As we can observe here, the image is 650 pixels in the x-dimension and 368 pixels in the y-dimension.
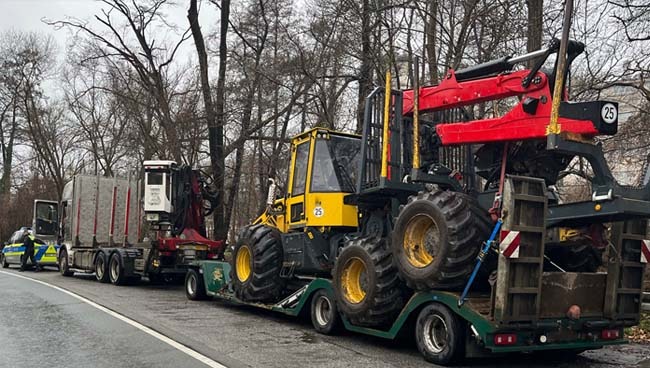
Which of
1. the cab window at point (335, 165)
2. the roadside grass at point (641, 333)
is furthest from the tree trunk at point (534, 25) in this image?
the roadside grass at point (641, 333)

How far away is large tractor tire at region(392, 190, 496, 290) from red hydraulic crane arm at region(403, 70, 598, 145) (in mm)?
887

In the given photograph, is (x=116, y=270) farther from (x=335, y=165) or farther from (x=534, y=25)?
(x=534, y=25)

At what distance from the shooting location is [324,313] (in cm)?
978

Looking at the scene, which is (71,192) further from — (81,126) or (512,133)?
(81,126)

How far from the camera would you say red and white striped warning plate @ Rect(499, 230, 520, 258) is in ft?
21.5

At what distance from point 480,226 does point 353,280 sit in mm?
2369

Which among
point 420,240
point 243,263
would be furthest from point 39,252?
point 420,240

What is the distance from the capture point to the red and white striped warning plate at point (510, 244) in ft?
21.5

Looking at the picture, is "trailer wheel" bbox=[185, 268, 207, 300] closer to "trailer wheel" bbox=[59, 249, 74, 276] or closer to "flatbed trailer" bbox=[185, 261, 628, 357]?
"flatbed trailer" bbox=[185, 261, 628, 357]

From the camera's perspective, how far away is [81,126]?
43.6 metres

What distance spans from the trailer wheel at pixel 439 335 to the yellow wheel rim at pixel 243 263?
462cm

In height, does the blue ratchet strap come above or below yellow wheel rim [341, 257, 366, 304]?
above

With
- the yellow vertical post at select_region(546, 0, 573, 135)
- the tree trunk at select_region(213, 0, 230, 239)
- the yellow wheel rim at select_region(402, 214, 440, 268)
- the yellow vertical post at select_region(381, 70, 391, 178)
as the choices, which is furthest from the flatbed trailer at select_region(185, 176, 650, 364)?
the tree trunk at select_region(213, 0, 230, 239)

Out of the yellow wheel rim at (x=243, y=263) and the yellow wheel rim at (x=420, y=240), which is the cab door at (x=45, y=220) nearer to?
the yellow wheel rim at (x=243, y=263)
